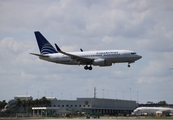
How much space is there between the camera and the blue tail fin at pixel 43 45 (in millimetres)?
146875

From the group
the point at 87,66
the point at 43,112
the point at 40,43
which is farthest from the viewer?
the point at 43,112

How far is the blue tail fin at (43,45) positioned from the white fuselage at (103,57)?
Answer: 7.12 m

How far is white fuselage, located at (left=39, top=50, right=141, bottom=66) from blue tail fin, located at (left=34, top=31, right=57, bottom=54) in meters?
7.12

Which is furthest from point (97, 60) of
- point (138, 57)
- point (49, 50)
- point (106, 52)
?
point (49, 50)

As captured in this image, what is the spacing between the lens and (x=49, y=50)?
147 meters

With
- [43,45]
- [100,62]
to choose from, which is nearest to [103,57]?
[100,62]

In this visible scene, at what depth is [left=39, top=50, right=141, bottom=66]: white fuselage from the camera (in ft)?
426

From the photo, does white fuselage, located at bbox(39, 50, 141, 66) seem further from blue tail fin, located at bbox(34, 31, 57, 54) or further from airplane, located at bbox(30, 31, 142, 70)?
blue tail fin, located at bbox(34, 31, 57, 54)

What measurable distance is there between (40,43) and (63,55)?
54.9 feet

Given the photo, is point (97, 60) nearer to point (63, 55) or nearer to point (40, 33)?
point (63, 55)

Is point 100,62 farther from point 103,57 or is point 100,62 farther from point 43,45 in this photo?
point 43,45

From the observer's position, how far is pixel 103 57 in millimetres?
132125

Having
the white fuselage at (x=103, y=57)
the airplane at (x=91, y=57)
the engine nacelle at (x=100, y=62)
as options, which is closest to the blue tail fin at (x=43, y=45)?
the airplane at (x=91, y=57)

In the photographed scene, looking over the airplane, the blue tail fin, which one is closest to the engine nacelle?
the airplane
